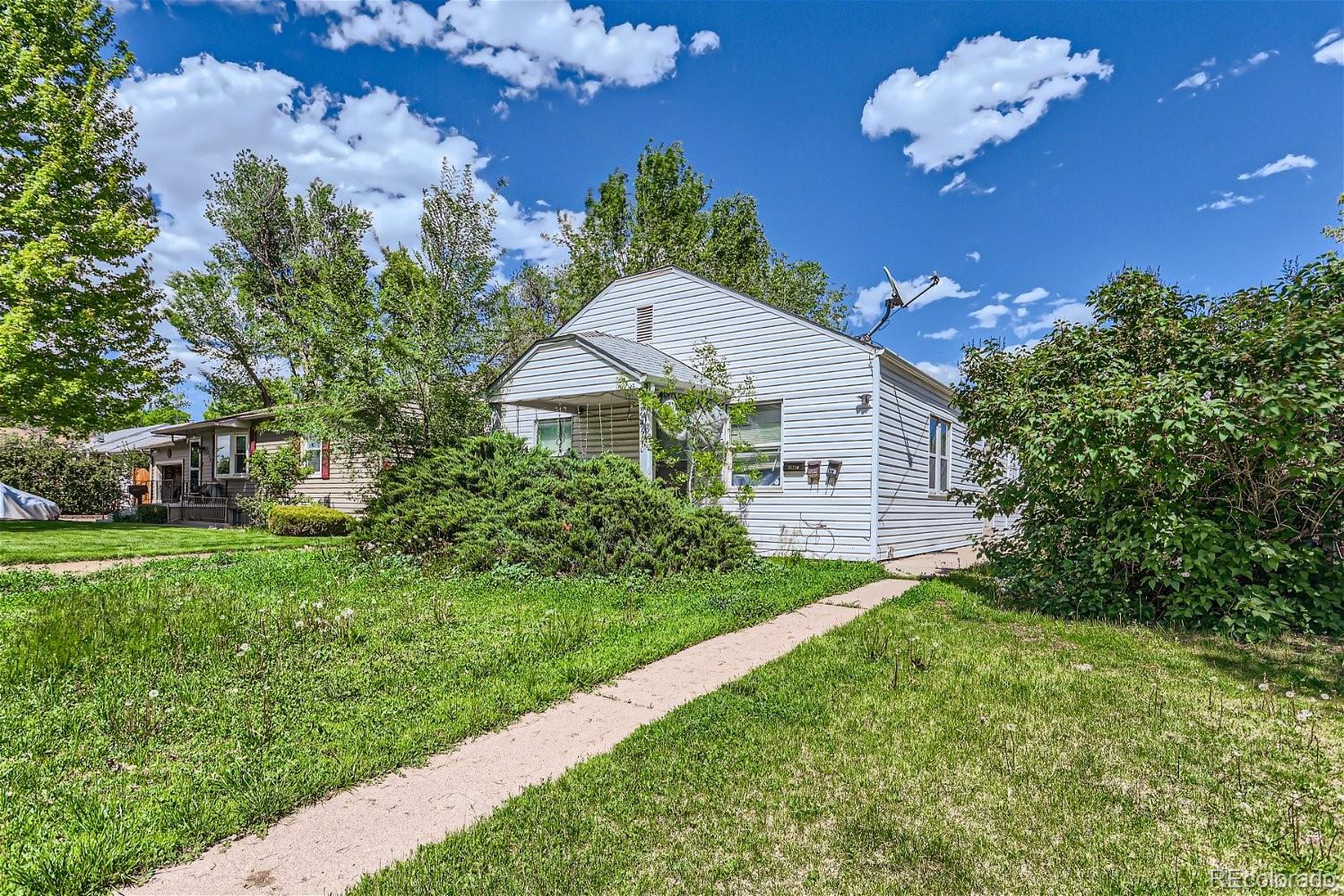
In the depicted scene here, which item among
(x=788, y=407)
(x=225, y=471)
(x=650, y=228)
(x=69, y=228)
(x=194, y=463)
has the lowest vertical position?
(x=225, y=471)

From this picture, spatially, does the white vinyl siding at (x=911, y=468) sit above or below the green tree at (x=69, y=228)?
below

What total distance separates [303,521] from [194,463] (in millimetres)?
10734

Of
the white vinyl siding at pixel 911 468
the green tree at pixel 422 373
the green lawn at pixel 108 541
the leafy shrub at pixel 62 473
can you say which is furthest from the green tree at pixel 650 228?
the leafy shrub at pixel 62 473

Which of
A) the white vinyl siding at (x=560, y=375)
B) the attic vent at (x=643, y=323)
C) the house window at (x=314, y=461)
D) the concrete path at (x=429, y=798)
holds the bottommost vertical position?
the concrete path at (x=429, y=798)

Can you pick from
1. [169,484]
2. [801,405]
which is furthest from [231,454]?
[801,405]

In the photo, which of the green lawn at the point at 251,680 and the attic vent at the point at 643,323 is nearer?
the green lawn at the point at 251,680

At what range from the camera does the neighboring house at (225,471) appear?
58.9 feet

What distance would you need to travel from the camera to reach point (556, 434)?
13188 mm

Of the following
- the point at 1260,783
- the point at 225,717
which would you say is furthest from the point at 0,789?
the point at 1260,783

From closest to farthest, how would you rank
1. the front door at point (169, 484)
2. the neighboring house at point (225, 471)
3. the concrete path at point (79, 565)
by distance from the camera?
the concrete path at point (79, 565) < the neighboring house at point (225, 471) < the front door at point (169, 484)

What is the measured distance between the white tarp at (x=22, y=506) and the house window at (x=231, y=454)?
4.13 meters

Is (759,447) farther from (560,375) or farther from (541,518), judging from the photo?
(541,518)

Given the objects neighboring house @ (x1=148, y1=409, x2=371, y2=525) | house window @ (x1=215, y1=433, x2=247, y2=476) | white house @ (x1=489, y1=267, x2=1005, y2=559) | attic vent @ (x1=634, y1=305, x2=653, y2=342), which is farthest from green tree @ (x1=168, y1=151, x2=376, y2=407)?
white house @ (x1=489, y1=267, x2=1005, y2=559)

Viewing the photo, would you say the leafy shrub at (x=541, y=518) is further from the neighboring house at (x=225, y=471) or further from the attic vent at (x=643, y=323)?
the neighboring house at (x=225, y=471)
